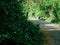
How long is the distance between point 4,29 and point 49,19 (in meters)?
24.1

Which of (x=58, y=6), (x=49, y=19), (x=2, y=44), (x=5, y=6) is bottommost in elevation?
(x=49, y=19)

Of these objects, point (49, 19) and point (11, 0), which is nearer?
point (11, 0)

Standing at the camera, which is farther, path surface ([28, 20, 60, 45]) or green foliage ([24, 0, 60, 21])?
green foliage ([24, 0, 60, 21])

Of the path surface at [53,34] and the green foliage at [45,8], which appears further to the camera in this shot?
the green foliage at [45,8]

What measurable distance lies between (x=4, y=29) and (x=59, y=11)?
1989cm

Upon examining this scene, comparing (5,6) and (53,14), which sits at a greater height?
(5,6)

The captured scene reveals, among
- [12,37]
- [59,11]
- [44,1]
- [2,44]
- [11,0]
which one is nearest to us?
[2,44]

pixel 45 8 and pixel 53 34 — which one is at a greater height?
pixel 53 34

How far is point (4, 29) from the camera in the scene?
7566 mm

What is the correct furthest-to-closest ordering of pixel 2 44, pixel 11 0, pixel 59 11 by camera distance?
pixel 59 11, pixel 11 0, pixel 2 44

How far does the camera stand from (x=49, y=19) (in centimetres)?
3148

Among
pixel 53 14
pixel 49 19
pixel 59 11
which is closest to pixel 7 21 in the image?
pixel 59 11

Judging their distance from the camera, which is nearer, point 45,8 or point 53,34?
point 53,34

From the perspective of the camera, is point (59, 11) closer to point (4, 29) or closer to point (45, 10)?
point (45, 10)
